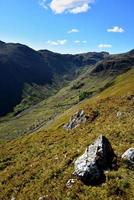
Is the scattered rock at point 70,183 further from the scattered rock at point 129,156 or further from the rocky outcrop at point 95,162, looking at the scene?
the scattered rock at point 129,156

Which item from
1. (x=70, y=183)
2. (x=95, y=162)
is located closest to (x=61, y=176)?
(x=70, y=183)

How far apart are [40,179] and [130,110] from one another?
87.2ft

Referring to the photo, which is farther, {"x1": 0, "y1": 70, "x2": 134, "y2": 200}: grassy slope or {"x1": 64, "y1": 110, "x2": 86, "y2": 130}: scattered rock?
{"x1": 64, "y1": 110, "x2": 86, "y2": 130}: scattered rock

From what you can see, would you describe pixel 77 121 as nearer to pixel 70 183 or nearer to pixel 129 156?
pixel 129 156

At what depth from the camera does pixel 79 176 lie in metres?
26.3

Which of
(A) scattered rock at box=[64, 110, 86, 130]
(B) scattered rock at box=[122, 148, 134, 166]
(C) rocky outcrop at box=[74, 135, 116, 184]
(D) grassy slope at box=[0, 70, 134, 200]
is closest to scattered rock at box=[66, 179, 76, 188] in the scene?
(D) grassy slope at box=[0, 70, 134, 200]

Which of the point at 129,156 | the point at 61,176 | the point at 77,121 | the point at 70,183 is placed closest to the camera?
the point at 70,183

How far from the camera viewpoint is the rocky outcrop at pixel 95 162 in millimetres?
25984

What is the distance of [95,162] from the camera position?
26.5 meters

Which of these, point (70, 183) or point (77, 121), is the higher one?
point (70, 183)

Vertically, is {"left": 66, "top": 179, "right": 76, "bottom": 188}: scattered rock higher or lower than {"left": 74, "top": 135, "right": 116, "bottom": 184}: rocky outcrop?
lower

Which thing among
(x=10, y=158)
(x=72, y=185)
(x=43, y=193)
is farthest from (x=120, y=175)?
(x=10, y=158)

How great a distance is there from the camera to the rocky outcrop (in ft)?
85.3

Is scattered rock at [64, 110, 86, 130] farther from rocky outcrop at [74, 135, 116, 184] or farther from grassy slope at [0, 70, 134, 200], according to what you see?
rocky outcrop at [74, 135, 116, 184]
